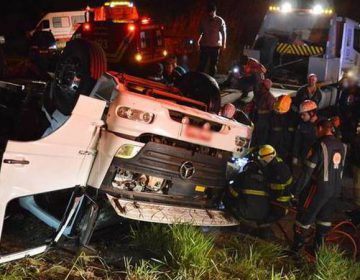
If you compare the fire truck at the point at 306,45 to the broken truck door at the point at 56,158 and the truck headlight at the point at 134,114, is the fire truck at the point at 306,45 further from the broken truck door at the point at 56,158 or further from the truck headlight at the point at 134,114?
the broken truck door at the point at 56,158

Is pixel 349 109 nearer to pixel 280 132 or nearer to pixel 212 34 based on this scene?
pixel 280 132

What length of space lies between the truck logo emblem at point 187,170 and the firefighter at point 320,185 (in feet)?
4.39

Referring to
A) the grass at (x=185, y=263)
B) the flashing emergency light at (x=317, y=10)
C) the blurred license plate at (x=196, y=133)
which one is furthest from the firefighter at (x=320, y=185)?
the flashing emergency light at (x=317, y=10)

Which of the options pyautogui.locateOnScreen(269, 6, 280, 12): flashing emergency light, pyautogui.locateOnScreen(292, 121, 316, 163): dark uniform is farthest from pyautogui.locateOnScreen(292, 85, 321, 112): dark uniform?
pyautogui.locateOnScreen(269, 6, 280, 12): flashing emergency light

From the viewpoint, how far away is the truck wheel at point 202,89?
5.43m

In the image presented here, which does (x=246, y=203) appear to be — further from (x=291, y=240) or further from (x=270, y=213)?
(x=291, y=240)

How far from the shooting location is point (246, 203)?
5340mm

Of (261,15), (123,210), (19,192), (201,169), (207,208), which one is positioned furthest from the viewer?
(261,15)

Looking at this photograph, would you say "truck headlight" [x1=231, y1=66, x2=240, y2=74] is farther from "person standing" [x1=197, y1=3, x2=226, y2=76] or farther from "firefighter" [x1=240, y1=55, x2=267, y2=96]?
"person standing" [x1=197, y1=3, x2=226, y2=76]

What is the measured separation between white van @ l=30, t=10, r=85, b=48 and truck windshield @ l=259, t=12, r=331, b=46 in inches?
306

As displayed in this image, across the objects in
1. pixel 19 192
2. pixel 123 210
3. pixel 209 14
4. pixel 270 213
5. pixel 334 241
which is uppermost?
pixel 209 14

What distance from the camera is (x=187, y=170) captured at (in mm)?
4586

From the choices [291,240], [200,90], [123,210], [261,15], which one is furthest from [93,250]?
[261,15]

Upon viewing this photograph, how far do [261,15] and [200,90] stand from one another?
65.3ft
